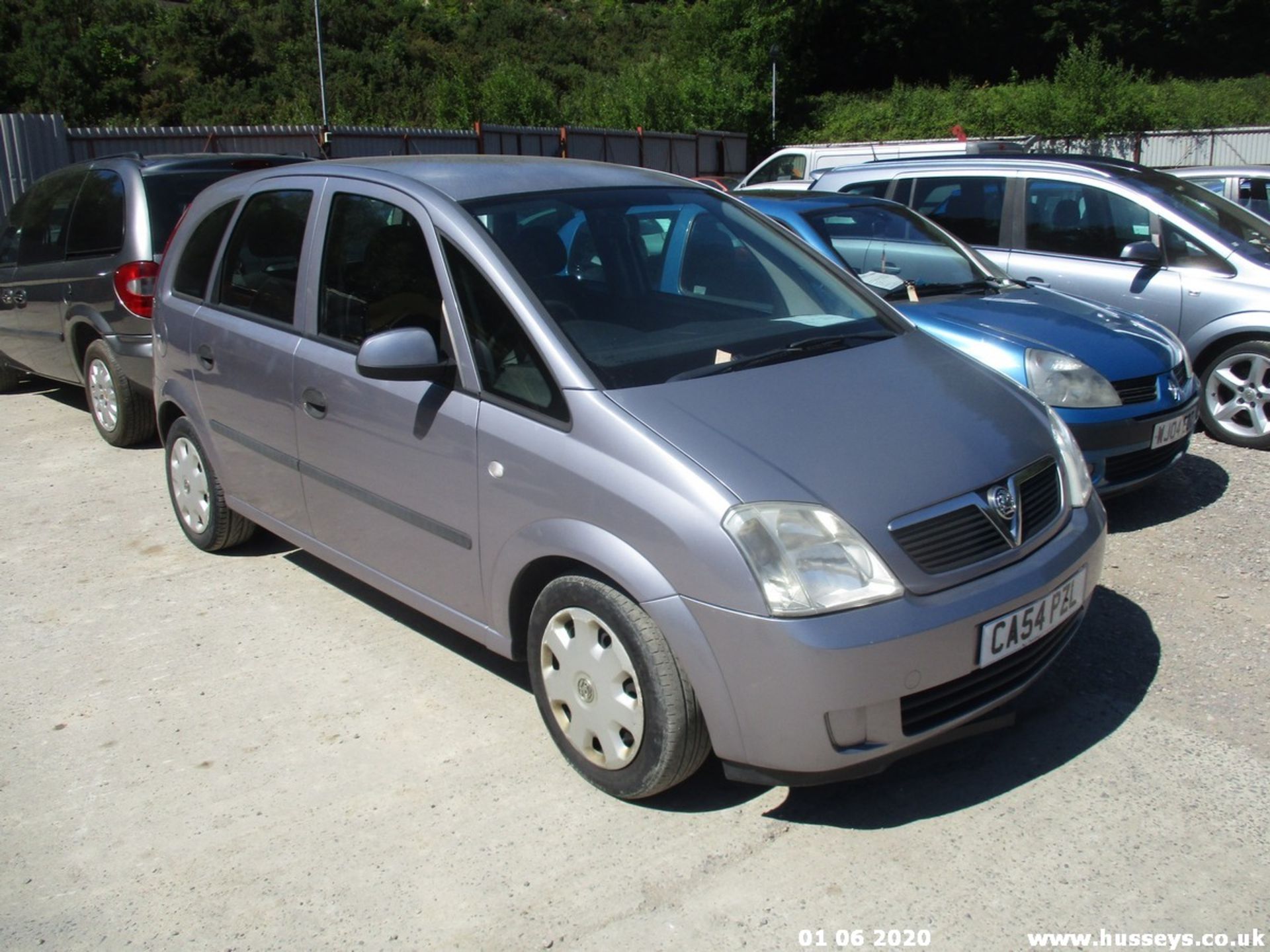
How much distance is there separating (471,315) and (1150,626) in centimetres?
281

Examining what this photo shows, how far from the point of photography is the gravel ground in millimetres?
2779

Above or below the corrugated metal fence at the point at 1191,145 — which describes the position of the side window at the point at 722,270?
below

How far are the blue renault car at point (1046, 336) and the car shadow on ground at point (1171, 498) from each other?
0.86 feet

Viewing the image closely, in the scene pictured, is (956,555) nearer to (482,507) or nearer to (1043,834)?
(1043,834)

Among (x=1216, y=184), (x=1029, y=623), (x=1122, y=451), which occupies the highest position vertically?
(x=1216, y=184)

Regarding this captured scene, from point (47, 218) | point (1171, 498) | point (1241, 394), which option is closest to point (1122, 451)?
point (1171, 498)

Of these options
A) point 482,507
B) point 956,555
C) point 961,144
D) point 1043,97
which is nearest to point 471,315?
point 482,507

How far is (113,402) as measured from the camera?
23.4ft

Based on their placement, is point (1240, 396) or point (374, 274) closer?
point (374, 274)

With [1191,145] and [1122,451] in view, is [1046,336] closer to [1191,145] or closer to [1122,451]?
[1122,451]

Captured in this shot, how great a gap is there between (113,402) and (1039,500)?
590 cm

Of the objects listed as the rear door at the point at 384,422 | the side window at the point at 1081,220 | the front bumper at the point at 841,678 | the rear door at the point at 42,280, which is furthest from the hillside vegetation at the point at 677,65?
the front bumper at the point at 841,678

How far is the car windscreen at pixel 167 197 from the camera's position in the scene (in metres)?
6.86

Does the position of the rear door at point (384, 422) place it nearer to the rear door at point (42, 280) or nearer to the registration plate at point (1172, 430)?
the registration plate at point (1172, 430)
